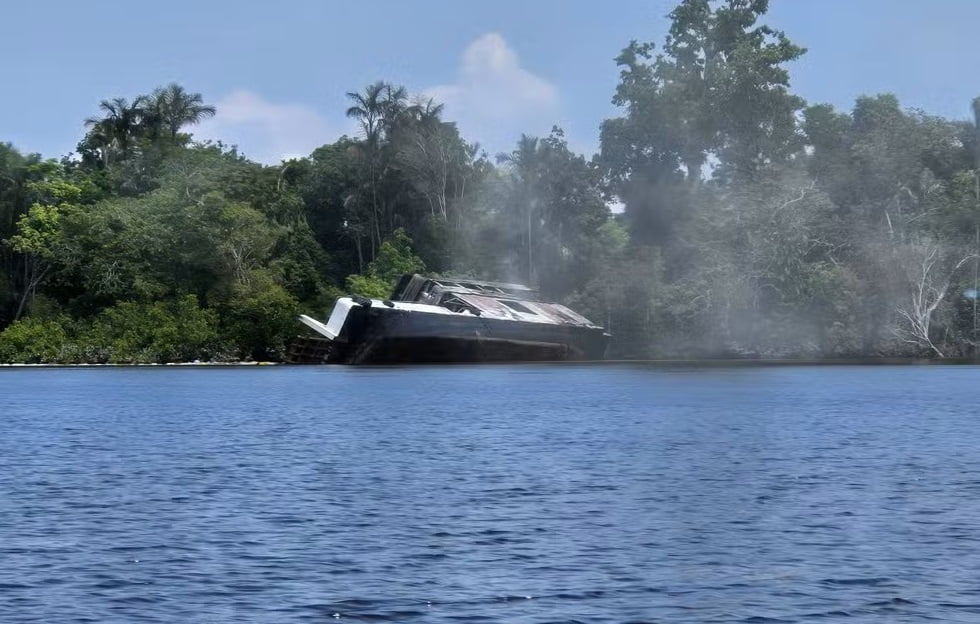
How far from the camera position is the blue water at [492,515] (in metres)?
20.0

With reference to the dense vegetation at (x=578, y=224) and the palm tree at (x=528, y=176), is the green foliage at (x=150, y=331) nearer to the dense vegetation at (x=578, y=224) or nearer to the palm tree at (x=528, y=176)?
the dense vegetation at (x=578, y=224)

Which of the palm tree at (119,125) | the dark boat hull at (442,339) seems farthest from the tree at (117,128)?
the dark boat hull at (442,339)

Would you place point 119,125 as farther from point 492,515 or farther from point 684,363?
point 492,515

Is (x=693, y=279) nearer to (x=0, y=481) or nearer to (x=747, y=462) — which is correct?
(x=747, y=462)

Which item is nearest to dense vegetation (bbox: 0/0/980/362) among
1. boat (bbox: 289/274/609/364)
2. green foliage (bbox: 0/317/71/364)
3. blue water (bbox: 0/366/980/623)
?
green foliage (bbox: 0/317/71/364)

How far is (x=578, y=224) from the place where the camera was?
419 feet

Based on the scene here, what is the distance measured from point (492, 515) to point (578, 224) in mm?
100249

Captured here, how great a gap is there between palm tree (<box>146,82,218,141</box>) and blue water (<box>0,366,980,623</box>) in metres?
80.9

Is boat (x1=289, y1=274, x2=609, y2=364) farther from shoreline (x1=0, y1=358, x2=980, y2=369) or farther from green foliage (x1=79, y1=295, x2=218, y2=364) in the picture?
green foliage (x1=79, y1=295, x2=218, y2=364)

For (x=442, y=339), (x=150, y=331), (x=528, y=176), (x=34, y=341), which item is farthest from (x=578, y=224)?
(x=34, y=341)

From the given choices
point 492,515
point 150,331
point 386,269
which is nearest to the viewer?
point 492,515

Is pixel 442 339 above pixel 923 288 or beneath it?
beneath

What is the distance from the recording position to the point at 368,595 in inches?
802

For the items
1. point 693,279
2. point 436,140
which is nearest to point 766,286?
point 693,279
